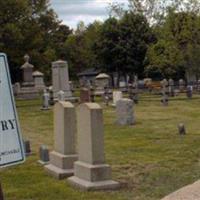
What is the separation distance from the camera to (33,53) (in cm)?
5366

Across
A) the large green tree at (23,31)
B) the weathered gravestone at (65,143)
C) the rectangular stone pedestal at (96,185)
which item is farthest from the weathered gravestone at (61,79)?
the rectangular stone pedestal at (96,185)

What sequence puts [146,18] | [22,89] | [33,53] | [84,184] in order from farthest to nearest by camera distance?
[146,18] → [33,53] → [22,89] → [84,184]

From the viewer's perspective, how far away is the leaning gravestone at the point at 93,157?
30.9ft

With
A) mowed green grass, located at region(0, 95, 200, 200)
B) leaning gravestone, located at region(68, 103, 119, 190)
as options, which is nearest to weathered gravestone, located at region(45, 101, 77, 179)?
mowed green grass, located at region(0, 95, 200, 200)

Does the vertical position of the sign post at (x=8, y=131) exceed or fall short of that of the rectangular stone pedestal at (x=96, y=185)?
it exceeds it

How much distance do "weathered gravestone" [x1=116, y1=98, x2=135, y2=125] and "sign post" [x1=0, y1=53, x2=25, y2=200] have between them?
1618 centimetres

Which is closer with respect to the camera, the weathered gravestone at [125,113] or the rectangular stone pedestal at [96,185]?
the rectangular stone pedestal at [96,185]

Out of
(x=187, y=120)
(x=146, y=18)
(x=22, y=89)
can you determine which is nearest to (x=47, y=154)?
(x=187, y=120)

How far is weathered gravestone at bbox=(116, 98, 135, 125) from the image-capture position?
2025 centimetres

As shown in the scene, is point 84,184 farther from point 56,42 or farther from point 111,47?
point 56,42

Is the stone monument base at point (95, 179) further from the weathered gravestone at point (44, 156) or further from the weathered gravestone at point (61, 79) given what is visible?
the weathered gravestone at point (61, 79)

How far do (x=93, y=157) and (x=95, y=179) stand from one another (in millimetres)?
344

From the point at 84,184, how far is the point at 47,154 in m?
2.86

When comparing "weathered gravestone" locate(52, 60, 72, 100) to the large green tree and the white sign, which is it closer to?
the large green tree
